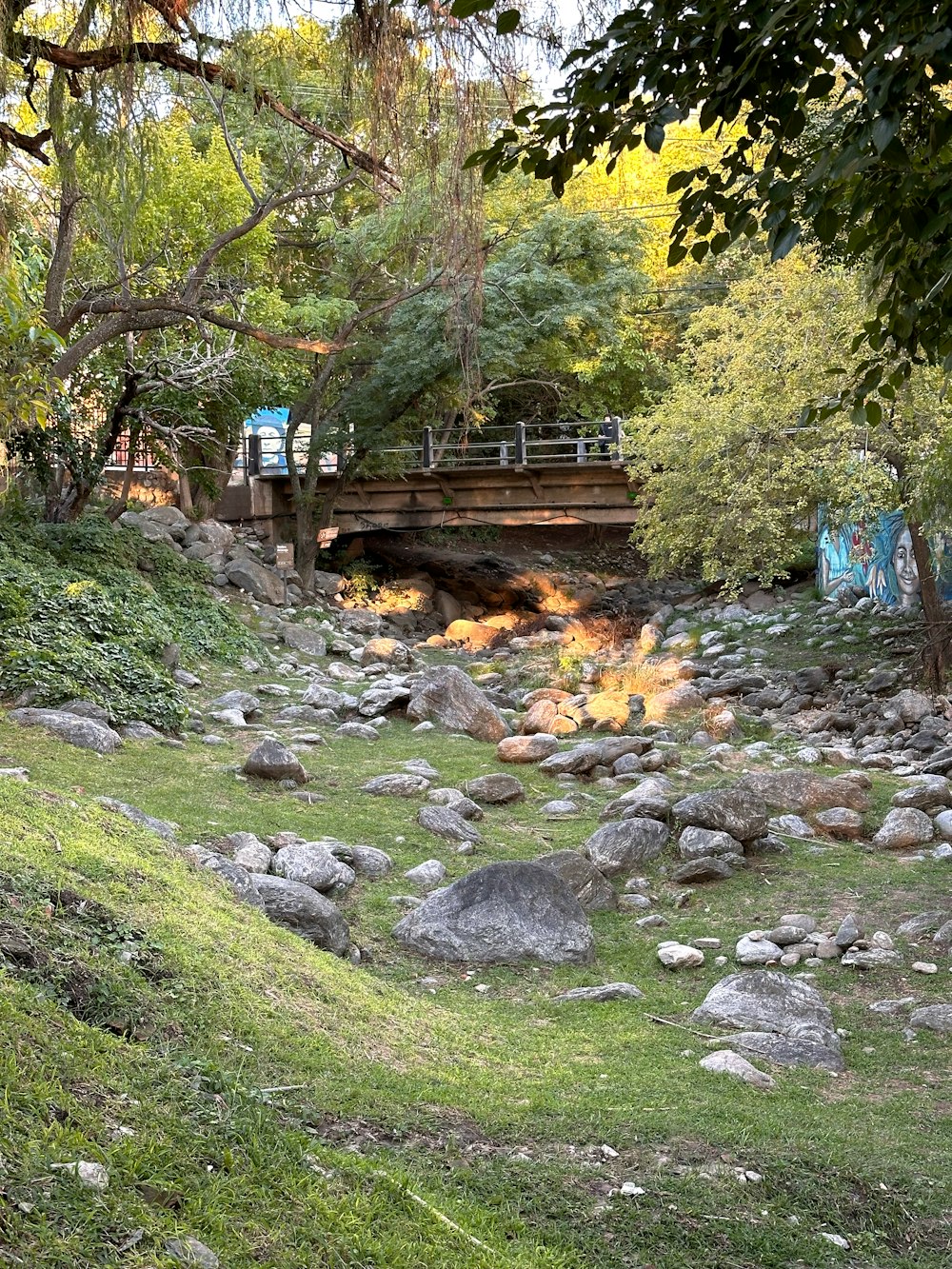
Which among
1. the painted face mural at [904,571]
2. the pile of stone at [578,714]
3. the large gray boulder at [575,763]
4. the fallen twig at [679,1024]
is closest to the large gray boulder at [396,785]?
the large gray boulder at [575,763]

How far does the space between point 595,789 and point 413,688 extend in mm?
3727

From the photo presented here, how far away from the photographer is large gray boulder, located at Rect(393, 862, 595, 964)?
7.27 meters

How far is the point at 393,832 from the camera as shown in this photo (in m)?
9.55

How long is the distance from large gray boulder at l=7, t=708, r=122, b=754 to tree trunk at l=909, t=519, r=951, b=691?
9.40m

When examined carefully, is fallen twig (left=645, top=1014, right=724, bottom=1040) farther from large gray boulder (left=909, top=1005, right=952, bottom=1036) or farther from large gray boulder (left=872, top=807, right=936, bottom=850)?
large gray boulder (left=872, top=807, right=936, bottom=850)

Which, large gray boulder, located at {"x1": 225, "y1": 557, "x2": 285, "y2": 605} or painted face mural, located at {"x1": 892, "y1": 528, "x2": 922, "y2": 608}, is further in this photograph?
large gray boulder, located at {"x1": 225, "y1": 557, "x2": 285, "y2": 605}

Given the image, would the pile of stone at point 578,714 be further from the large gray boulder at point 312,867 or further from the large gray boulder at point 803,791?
the large gray boulder at point 312,867

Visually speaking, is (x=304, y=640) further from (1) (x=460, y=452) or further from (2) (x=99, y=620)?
(1) (x=460, y=452)

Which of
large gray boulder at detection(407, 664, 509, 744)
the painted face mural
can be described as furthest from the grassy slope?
the painted face mural

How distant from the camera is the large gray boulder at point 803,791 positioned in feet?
34.3

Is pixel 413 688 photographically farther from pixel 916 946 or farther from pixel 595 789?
pixel 916 946

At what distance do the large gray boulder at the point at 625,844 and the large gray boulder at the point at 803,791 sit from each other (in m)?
1.24

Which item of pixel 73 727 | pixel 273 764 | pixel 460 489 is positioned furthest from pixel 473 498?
pixel 73 727

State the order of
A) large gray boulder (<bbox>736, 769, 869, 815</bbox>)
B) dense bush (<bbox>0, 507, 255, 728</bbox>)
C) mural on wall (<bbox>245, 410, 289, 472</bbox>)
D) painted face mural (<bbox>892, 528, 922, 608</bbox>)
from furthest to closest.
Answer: mural on wall (<bbox>245, 410, 289, 472</bbox>), painted face mural (<bbox>892, 528, 922, 608</bbox>), dense bush (<bbox>0, 507, 255, 728</bbox>), large gray boulder (<bbox>736, 769, 869, 815</bbox>)
